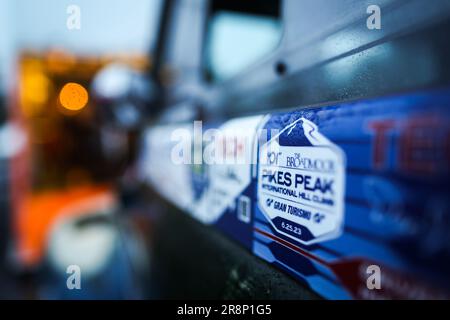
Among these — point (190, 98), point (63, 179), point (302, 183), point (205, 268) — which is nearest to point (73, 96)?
point (190, 98)

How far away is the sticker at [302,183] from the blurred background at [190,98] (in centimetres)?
8

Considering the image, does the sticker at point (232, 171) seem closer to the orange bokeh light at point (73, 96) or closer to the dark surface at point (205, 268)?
the dark surface at point (205, 268)

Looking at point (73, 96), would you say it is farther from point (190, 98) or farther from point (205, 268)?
point (205, 268)

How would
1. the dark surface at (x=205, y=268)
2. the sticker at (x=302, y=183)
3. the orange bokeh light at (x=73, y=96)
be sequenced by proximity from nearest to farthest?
the sticker at (x=302, y=183) → the dark surface at (x=205, y=268) → the orange bokeh light at (x=73, y=96)

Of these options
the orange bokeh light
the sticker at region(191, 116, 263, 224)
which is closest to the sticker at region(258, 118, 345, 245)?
the sticker at region(191, 116, 263, 224)

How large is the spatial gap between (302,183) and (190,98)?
84 centimetres

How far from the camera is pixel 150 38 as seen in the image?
6.57ft

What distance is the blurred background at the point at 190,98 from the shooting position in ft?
1.68

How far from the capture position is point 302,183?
0.57 m

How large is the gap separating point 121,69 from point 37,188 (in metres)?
4.73

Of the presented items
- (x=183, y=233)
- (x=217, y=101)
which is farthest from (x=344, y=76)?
(x=183, y=233)

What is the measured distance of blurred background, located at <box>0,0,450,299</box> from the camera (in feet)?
1.68

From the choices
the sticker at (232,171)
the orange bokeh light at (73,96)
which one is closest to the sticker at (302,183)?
the sticker at (232,171)

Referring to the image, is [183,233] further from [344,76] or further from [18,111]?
[18,111]
